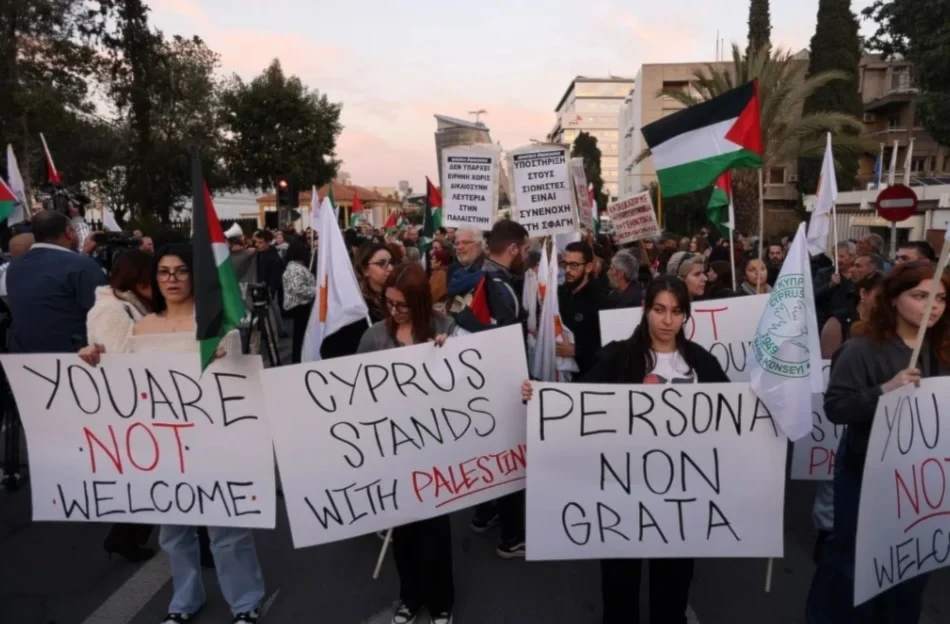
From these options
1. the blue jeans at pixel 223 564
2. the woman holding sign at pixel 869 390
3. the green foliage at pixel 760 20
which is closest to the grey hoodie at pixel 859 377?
the woman holding sign at pixel 869 390

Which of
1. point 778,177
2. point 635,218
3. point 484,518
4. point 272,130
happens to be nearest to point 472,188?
point 484,518

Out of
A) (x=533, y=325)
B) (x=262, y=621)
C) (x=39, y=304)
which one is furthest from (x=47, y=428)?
(x=533, y=325)

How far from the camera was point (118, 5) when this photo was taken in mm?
24672

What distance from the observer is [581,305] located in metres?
4.86

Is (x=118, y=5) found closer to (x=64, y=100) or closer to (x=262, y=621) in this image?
(x=64, y=100)

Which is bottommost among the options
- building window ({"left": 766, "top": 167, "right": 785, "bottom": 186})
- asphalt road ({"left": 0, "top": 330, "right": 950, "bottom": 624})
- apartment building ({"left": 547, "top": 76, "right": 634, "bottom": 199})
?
asphalt road ({"left": 0, "top": 330, "right": 950, "bottom": 624})

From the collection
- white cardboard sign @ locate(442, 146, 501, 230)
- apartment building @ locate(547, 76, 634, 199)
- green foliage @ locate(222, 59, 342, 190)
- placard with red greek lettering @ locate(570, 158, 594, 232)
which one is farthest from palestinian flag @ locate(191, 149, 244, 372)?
apartment building @ locate(547, 76, 634, 199)

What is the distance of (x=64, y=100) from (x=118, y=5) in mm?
3679

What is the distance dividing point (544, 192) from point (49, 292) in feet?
11.6

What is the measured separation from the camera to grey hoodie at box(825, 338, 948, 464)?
2.82m

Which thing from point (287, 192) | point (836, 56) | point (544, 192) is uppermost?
point (836, 56)

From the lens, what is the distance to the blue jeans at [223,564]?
10.9 ft

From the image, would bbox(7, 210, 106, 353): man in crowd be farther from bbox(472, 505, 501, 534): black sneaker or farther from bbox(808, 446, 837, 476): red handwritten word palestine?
bbox(808, 446, 837, 476): red handwritten word palestine

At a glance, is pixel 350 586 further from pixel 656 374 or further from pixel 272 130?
pixel 272 130
